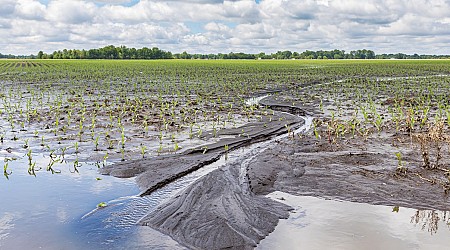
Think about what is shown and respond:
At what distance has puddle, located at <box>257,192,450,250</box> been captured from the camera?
20.5 ft

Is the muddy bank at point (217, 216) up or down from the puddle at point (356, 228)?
up

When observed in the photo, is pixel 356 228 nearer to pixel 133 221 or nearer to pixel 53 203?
pixel 133 221

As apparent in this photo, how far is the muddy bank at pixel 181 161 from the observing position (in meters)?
9.03

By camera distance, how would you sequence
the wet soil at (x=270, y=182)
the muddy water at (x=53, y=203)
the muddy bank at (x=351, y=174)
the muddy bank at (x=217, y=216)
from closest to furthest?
1. the muddy bank at (x=217, y=216)
2. the muddy water at (x=53, y=203)
3. the wet soil at (x=270, y=182)
4. the muddy bank at (x=351, y=174)

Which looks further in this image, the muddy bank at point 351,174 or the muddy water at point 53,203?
the muddy bank at point 351,174

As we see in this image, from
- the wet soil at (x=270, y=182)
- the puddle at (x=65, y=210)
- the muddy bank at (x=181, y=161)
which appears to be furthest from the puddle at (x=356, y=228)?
the muddy bank at (x=181, y=161)

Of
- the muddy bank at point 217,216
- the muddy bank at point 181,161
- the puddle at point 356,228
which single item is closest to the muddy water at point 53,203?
the muddy bank at point 181,161

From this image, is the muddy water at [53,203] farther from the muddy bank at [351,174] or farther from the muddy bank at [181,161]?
the muddy bank at [351,174]

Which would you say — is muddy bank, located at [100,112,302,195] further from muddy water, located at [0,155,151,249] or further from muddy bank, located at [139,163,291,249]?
muddy bank, located at [139,163,291,249]

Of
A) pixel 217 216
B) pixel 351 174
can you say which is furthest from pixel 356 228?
pixel 351 174

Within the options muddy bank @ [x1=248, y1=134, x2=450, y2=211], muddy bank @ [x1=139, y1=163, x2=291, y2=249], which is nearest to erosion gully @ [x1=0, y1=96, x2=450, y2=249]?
muddy bank @ [x1=139, y1=163, x2=291, y2=249]

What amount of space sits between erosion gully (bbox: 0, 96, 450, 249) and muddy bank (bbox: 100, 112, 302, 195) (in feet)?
0.83

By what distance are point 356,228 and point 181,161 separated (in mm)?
4609

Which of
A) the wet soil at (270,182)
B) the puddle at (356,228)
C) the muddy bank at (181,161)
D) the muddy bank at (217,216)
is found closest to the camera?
the muddy bank at (217,216)
